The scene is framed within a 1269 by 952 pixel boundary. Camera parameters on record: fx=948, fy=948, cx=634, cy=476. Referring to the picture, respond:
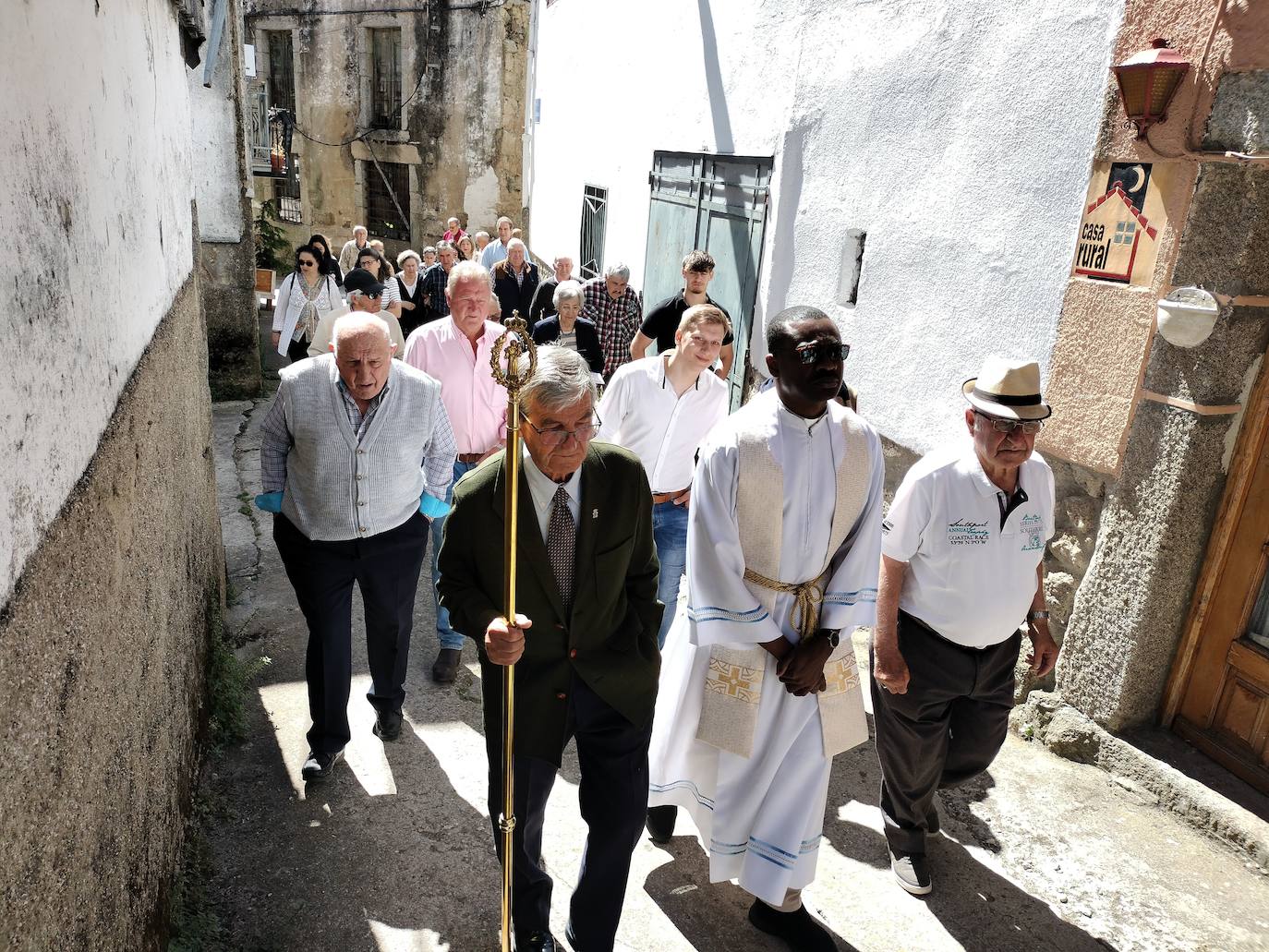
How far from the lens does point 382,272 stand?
11.8 metres

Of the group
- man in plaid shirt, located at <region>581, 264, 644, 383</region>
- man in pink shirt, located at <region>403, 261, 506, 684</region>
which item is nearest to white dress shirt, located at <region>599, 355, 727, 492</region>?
man in pink shirt, located at <region>403, 261, 506, 684</region>

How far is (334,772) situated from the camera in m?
3.80

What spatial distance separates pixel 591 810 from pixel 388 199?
71.9 feet

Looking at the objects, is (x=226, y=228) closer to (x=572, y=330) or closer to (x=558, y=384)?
(x=572, y=330)

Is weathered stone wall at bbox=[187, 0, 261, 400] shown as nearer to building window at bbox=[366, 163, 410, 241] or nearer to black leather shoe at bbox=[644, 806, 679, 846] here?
black leather shoe at bbox=[644, 806, 679, 846]

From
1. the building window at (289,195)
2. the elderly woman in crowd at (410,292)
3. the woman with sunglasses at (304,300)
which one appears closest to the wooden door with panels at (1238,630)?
the woman with sunglasses at (304,300)

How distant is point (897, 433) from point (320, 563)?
331 cm

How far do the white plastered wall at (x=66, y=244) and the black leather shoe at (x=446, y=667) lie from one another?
206cm

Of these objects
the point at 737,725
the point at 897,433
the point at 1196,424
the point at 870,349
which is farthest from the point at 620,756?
the point at 870,349

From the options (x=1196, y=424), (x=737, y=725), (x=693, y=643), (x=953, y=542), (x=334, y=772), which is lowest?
(x=334, y=772)

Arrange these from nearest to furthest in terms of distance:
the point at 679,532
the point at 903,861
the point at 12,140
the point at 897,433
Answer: the point at 12,140 → the point at 903,861 → the point at 679,532 → the point at 897,433

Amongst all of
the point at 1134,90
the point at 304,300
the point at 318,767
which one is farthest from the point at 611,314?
the point at 318,767

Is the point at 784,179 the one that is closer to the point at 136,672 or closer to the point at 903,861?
the point at 903,861

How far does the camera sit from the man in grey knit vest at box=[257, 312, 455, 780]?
11.6ft
